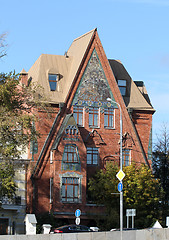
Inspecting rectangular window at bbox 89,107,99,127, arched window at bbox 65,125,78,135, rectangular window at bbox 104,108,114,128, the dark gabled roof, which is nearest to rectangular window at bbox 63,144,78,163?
arched window at bbox 65,125,78,135

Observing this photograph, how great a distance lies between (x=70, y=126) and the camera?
59250mm

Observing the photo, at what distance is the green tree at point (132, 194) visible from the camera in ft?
189

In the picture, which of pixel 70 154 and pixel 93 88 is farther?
pixel 93 88

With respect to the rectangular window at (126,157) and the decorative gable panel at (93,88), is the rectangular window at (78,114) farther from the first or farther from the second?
the rectangular window at (126,157)

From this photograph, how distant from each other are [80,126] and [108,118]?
3.36 meters

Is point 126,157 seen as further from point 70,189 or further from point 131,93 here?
point 131,93

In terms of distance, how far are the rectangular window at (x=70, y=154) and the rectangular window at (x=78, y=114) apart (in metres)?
3.60

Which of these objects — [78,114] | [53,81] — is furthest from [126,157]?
[53,81]

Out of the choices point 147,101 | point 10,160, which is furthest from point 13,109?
point 147,101

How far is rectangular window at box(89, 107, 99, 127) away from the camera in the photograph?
62531 mm

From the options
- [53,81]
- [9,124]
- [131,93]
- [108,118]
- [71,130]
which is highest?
[53,81]

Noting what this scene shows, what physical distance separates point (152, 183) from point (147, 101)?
1274 cm

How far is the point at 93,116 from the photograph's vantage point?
62.7m

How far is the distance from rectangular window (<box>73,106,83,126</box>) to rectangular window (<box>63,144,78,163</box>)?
11.8 ft
